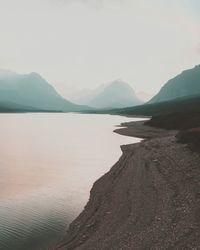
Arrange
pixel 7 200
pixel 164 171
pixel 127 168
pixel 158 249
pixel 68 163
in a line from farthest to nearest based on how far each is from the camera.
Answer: pixel 68 163 < pixel 127 168 < pixel 164 171 < pixel 7 200 < pixel 158 249

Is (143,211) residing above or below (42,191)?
above

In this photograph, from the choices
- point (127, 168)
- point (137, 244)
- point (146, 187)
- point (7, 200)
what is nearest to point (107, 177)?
point (127, 168)

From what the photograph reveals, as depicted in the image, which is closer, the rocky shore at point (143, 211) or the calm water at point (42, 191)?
the rocky shore at point (143, 211)

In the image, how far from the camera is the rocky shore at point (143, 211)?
2323cm

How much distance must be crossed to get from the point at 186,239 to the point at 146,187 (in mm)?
14163

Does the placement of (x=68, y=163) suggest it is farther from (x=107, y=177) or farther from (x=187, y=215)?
(x=187, y=215)

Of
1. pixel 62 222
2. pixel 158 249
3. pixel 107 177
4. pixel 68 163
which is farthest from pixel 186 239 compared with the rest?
pixel 68 163

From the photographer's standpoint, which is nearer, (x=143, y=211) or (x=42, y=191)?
(x=143, y=211)

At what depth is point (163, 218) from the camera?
88.7 ft

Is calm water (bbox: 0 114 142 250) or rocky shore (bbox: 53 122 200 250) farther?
calm water (bbox: 0 114 142 250)

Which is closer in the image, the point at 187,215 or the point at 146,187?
the point at 187,215

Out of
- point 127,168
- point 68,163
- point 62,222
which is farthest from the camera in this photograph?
point 68,163

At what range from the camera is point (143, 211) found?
95.8 ft

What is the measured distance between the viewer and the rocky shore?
2323cm
